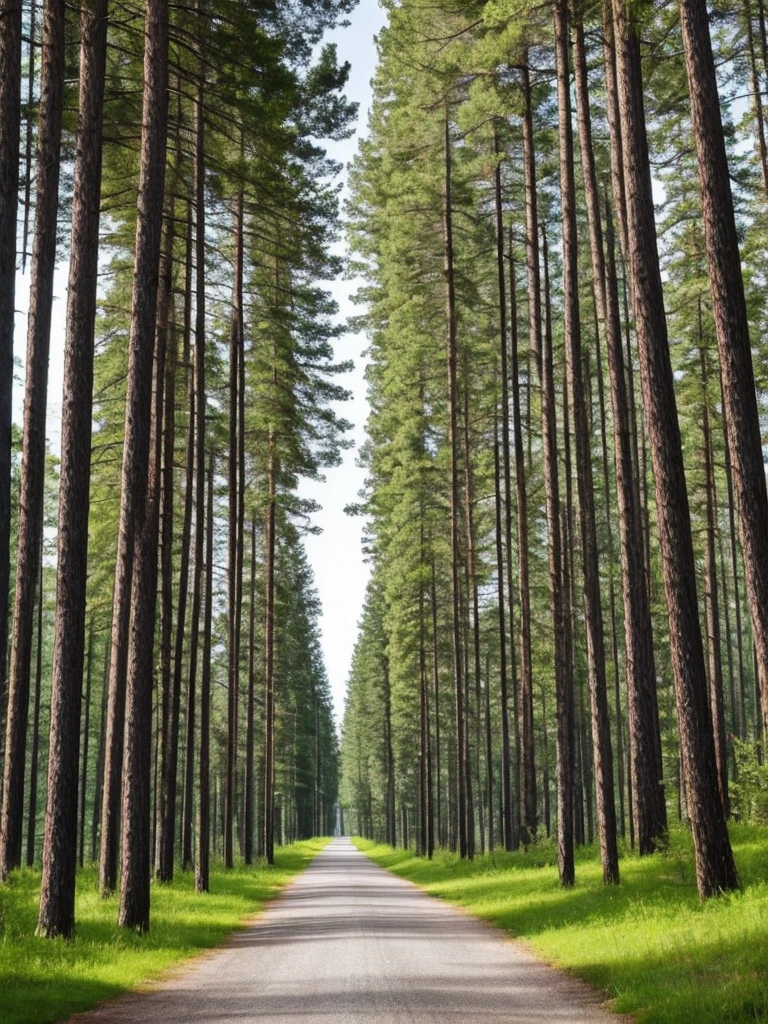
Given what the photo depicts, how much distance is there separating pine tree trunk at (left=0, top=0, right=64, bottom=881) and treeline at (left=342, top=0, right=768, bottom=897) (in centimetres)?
677

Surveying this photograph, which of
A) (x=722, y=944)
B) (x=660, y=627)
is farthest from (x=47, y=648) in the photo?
(x=722, y=944)

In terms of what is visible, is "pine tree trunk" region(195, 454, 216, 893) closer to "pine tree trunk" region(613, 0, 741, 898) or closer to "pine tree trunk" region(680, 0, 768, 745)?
"pine tree trunk" region(613, 0, 741, 898)

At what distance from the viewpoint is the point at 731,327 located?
10227 millimetres

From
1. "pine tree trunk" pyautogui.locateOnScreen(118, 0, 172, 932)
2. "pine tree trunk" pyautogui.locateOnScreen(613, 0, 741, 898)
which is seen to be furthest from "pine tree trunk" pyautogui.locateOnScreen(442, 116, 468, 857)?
"pine tree trunk" pyautogui.locateOnScreen(613, 0, 741, 898)

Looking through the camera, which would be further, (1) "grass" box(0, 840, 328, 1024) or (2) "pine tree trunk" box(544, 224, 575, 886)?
(2) "pine tree trunk" box(544, 224, 575, 886)

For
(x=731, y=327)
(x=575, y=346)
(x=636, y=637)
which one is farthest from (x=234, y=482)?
(x=731, y=327)

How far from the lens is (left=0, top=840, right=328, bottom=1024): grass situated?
810 centimetres

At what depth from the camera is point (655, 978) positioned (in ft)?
26.1

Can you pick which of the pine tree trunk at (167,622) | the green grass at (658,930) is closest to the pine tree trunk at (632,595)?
the green grass at (658,930)

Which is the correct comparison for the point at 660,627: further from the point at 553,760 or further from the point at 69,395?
the point at 69,395

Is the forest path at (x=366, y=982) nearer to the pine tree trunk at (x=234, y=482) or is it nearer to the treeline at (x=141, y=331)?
the treeline at (x=141, y=331)

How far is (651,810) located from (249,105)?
514 inches

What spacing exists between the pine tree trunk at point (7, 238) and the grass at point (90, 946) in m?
2.56

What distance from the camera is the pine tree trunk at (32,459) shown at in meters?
12.1
